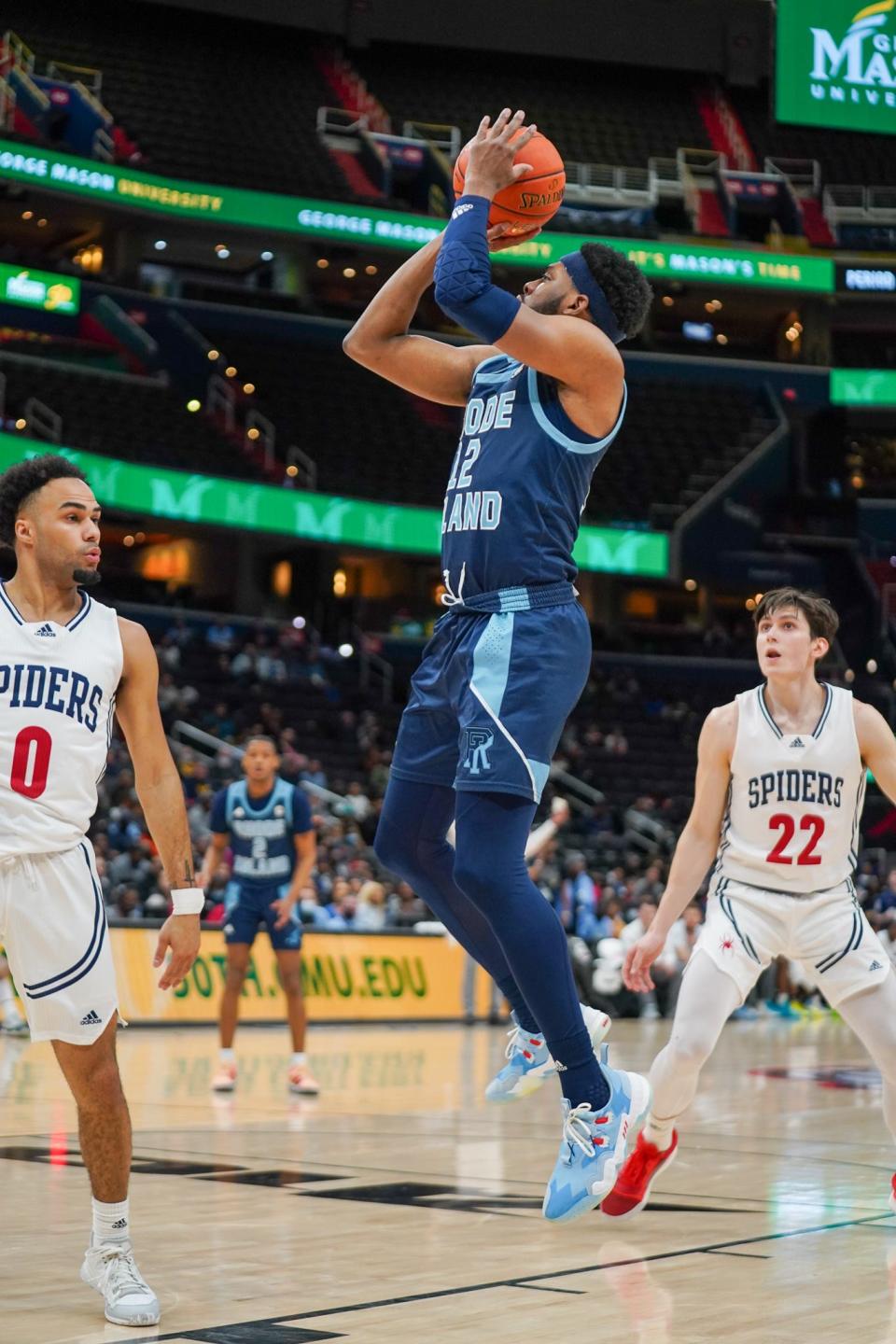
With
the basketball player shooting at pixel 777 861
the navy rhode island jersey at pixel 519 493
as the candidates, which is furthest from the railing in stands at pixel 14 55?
the navy rhode island jersey at pixel 519 493

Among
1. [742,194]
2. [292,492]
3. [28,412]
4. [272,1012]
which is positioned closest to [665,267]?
[742,194]

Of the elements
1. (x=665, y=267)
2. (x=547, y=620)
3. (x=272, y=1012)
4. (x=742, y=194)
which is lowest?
(x=272, y=1012)

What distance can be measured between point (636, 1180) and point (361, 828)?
19105mm

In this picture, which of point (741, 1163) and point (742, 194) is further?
point (742, 194)

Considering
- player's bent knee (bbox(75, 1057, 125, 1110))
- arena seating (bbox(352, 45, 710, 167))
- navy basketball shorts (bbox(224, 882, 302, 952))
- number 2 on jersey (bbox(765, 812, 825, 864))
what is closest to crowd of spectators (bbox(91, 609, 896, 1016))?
navy basketball shorts (bbox(224, 882, 302, 952))

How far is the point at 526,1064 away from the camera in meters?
Result: 5.12

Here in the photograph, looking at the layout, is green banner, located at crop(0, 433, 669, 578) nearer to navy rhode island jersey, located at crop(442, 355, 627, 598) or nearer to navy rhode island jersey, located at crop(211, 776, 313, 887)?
navy rhode island jersey, located at crop(211, 776, 313, 887)

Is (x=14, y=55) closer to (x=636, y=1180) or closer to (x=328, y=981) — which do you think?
(x=328, y=981)

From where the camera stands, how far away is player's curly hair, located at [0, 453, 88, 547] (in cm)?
471

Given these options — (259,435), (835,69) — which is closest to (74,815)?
(835,69)

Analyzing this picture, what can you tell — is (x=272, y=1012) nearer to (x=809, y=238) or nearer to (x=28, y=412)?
(x=28, y=412)

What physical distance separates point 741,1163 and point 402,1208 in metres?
2.16

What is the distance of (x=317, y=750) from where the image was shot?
92.7ft

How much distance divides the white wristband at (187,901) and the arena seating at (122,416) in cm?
2641
